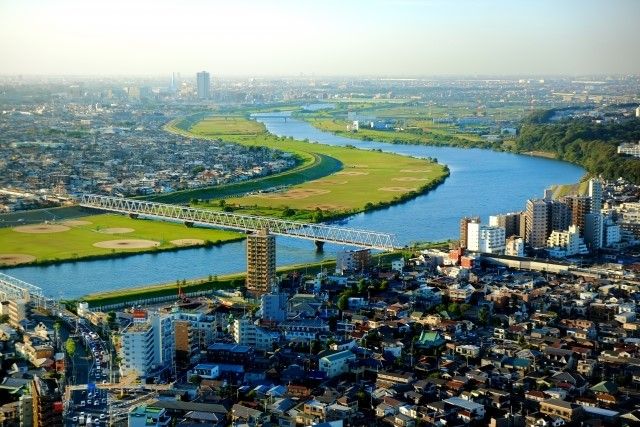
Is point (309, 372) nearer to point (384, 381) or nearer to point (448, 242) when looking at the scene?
point (384, 381)

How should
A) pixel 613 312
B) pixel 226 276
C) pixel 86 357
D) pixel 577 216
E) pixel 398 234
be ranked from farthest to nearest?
1. pixel 398 234
2. pixel 577 216
3. pixel 226 276
4. pixel 613 312
5. pixel 86 357

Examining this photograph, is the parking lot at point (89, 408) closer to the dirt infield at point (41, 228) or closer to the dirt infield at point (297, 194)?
the dirt infield at point (41, 228)

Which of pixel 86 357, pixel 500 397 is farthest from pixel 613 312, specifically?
pixel 86 357

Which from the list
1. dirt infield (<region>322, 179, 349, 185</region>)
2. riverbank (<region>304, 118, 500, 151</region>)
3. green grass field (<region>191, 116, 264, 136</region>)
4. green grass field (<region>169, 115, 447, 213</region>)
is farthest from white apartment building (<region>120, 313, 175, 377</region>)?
green grass field (<region>191, 116, 264, 136</region>)

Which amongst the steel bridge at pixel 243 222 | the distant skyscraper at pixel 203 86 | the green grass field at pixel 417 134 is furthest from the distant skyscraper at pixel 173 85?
the steel bridge at pixel 243 222

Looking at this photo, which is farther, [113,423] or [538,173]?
[538,173]

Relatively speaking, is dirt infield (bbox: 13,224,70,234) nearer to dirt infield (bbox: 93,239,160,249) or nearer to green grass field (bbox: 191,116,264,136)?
dirt infield (bbox: 93,239,160,249)
